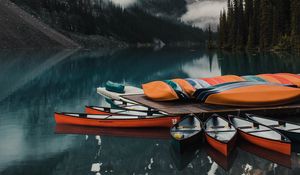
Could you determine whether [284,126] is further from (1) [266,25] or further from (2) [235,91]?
(1) [266,25]

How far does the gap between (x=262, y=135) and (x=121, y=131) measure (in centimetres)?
859

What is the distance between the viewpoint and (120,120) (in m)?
24.8

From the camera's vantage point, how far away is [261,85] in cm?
2700

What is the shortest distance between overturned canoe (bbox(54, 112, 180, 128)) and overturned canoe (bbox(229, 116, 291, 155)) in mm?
4028

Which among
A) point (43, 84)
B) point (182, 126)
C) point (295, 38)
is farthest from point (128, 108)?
point (295, 38)

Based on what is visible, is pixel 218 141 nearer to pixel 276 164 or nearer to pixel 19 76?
pixel 276 164

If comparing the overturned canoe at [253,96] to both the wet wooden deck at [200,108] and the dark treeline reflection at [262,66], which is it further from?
the dark treeline reflection at [262,66]

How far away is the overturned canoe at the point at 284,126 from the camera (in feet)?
67.6

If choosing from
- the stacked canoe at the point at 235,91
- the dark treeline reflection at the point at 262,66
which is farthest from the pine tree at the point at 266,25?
the stacked canoe at the point at 235,91

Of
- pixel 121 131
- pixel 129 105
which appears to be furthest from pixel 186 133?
pixel 129 105

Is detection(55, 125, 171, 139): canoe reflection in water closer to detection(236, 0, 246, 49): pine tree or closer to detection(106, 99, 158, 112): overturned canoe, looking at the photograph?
detection(106, 99, 158, 112): overturned canoe

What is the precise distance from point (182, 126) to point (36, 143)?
848 cm

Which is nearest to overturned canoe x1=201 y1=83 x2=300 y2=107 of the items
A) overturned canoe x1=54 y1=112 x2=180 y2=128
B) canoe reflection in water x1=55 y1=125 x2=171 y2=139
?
overturned canoe x1=54 y1=112 x2=180 y2=128

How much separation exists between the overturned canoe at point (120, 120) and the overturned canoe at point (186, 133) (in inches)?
76.5
